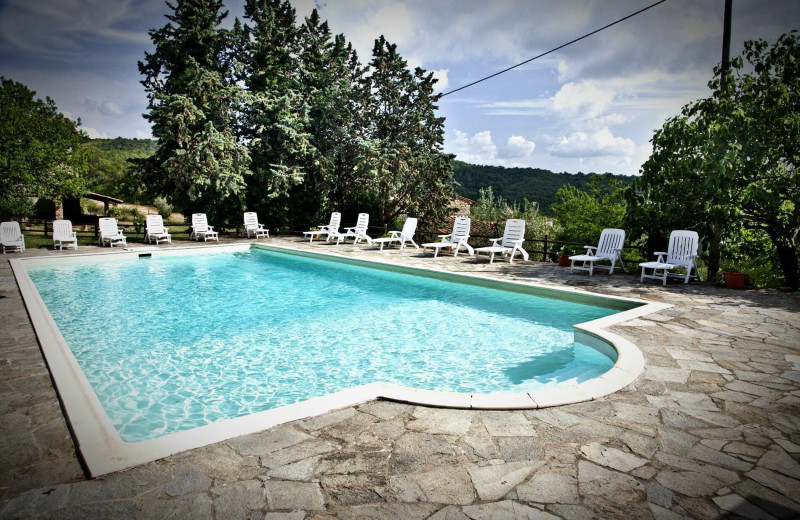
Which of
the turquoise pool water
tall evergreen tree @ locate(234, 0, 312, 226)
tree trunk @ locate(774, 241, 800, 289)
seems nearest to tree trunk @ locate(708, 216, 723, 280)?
tree trunk @ locate(774, 241, 800, 289)

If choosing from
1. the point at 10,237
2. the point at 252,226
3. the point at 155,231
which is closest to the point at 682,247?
the point at 252,226

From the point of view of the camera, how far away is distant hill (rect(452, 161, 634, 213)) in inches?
1023

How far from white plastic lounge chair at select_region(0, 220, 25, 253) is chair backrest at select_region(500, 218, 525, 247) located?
1376 cm

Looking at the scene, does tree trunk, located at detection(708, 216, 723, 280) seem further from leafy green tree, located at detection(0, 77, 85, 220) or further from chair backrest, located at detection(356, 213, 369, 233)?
leafy green tree, located at detection(0, 77, 85, 220)

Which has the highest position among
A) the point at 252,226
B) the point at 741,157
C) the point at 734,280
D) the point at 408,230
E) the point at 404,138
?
the point at 404,138

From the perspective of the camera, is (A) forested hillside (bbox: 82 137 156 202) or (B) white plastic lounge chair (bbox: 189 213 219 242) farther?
(A) forested hillside (bbox: 82 137 156 202)

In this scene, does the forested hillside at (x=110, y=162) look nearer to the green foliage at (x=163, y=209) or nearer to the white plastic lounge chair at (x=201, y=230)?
the green foliage at (x=163, y=209)

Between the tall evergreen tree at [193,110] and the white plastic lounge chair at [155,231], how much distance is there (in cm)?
168

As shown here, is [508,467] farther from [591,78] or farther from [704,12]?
[591,78]

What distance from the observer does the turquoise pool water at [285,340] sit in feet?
14.1

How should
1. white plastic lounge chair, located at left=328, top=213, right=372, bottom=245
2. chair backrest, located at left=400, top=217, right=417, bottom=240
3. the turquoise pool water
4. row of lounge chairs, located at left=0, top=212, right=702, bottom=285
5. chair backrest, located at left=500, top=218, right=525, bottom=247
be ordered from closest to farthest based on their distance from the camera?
the turquoise pool water → row of lounge chairs, located at left=0, top=212, right=702, bottom=285 → chair backrest, located at left=500, top=218, right=525, bottom=247 → chair backrest, located at left=400, top=217, right=417, bottom=240 → white plastic lounge chair, located at left=328, top=213, right=372, bottom=245

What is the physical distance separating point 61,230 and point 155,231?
2651 millimetres

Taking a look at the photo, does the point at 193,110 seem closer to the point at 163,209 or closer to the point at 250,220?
the point at 250,220

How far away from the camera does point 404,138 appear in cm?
1816
